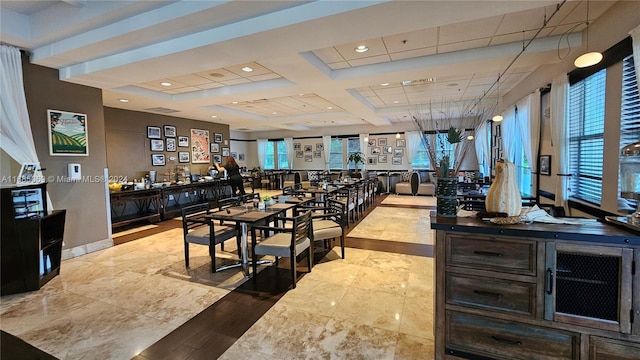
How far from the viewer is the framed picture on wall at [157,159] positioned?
7.96 m

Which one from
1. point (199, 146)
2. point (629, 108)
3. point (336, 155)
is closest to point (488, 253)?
point (629, 108)

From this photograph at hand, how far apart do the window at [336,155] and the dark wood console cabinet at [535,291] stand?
11.4 m

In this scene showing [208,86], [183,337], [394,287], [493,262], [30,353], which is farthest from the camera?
[208,86]

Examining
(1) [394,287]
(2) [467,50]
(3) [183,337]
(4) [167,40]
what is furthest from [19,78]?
(2) [467,50]

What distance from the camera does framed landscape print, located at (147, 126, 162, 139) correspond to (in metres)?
7.84

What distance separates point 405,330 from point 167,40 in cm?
408

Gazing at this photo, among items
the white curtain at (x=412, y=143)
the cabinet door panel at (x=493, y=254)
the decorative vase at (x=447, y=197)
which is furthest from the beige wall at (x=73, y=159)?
the white curtain at (x=412, y=143)

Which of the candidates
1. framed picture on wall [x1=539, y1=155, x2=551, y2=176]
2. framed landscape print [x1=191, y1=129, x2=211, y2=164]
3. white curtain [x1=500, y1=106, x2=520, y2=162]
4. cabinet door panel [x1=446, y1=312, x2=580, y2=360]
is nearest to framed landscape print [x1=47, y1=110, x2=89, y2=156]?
framed landscape print [x1=191, y1=129, x2=211, y2=164]

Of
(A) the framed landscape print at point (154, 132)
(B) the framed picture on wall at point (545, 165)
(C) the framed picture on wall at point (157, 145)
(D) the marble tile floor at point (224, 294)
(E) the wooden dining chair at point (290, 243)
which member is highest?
(A) the framed landscape print at point (154, 132)

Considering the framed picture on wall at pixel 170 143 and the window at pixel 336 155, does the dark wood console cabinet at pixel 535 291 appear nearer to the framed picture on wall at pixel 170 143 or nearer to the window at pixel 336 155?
the framed picture on wall at pixel 170 143

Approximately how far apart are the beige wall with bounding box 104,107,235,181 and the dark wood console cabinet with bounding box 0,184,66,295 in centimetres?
394

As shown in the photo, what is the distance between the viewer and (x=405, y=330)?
7.95 ft

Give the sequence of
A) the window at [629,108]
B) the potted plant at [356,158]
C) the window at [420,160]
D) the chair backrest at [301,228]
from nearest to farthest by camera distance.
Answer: the window at [629,108], the chair backrest at [301,228], the window at [420,160], the potted plant at [356,158]

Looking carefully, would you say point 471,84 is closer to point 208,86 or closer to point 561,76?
point 561,76
